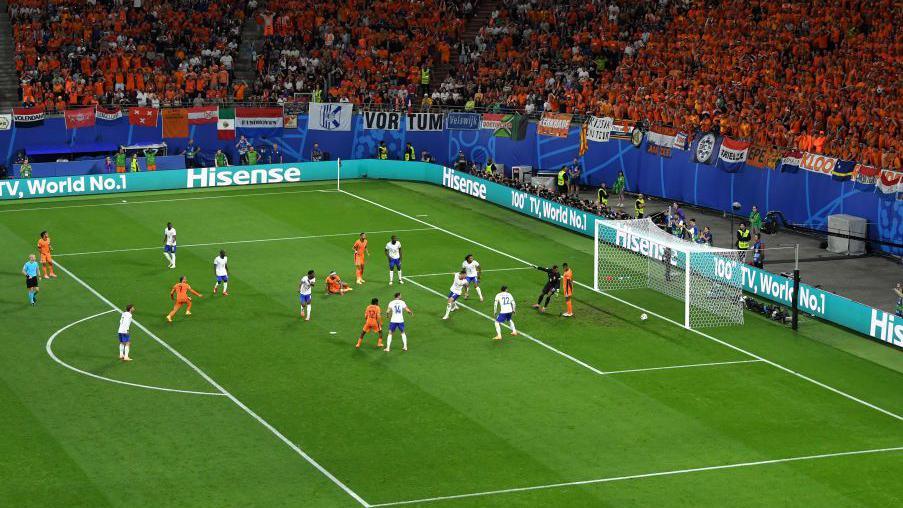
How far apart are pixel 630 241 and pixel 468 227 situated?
10.8 metres

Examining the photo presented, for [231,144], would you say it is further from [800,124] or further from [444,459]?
[444,459]

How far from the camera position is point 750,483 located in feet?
89.0

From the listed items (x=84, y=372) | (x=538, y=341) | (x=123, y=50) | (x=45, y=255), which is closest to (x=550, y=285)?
(x=538, y=341)

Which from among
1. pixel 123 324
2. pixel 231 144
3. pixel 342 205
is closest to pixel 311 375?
pixel 123 324

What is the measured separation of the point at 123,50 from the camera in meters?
69.9

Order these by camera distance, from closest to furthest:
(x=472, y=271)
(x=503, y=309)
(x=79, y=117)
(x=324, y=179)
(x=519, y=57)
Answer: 1. (x=503, y=309)
2. (x=472, y=271)
3. (x=79, y=117)
4. (x=324, y=179)
5. (x=519, y=57)

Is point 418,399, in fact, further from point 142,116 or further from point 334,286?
point 142,116

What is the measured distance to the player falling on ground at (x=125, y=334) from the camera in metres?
34.7

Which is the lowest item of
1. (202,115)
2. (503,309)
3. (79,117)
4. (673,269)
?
(673,269)

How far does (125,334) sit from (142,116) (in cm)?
3358

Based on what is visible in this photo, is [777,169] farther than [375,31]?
No

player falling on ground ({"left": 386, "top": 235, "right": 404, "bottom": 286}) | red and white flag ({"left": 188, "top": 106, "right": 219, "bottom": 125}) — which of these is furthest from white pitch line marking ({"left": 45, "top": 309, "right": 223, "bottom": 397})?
red and white flag ({"left": 188, "top": 106, "right": 219, "bottom": 125})

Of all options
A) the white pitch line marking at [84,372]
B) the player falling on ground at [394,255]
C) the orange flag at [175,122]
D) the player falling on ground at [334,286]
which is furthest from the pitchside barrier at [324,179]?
the white pitch line marking at [84,372]

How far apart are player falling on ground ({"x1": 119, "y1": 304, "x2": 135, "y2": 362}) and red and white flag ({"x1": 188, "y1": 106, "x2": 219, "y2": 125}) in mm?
33361
